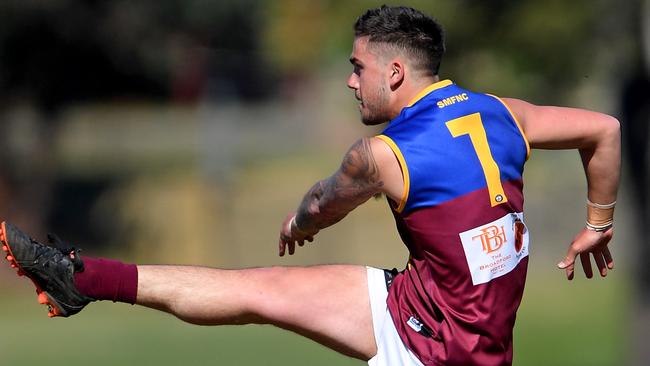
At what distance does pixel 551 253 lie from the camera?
19.8 meters

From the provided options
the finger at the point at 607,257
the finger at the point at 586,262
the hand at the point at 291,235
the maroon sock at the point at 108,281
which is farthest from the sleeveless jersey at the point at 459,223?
the maroon sock at the point at 108,281

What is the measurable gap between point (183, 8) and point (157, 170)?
3444 millimetres

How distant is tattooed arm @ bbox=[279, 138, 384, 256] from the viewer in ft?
18.4

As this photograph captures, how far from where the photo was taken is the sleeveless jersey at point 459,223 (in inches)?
222

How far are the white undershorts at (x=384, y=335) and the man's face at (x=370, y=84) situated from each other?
0.82 meters

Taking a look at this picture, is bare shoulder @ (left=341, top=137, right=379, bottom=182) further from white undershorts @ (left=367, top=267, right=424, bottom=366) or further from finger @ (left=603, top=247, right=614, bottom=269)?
finger @ (left=603, top=247, right=614, bottom=269)

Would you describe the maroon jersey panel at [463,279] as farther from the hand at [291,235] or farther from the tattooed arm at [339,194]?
the hand at [291,235]

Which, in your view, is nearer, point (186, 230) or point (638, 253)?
point (638, 253)

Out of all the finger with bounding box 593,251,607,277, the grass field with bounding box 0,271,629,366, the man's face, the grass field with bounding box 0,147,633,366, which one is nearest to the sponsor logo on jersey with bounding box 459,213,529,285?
the man's face

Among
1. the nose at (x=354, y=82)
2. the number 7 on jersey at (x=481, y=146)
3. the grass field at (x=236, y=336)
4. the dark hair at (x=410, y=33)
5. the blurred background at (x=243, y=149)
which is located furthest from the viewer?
the grass field at (x=236, y=336)

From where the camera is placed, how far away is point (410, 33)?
233 inches

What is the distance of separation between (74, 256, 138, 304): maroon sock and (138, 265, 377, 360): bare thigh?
0.05m

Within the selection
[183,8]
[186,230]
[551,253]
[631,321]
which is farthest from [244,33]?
[631,321]

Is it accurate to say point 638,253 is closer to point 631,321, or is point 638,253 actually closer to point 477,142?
point 631,321
